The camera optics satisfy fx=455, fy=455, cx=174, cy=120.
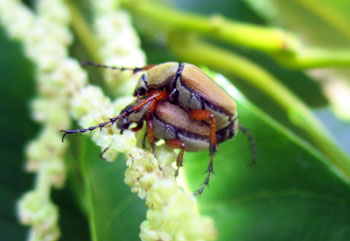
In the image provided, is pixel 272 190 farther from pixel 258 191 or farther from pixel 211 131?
pixel 211 131

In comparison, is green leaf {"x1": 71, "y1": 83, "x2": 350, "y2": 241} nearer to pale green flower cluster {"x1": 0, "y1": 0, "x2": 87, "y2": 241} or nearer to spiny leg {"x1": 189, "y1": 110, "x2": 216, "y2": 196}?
spiny leg {"x1": 189, "y1": 110, "x2": 216, "y2": 196}

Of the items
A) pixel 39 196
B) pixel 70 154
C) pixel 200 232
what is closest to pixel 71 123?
pixel 70 154

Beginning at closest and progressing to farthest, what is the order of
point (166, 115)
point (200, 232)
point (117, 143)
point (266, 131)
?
1. point (200, 232)
2. point (117, 143)
3. point (166, 115)
4. point (266, 131)

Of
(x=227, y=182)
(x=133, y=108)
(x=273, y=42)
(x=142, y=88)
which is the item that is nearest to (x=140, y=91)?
(x=142, y=88)

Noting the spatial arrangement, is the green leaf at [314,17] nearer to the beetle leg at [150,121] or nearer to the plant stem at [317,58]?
the plant stem at [317,58]

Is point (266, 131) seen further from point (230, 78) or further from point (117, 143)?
point (230, 78)

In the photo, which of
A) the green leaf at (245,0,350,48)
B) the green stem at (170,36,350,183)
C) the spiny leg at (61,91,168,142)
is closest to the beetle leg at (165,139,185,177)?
the spiny leg at (61,91,168,142)
